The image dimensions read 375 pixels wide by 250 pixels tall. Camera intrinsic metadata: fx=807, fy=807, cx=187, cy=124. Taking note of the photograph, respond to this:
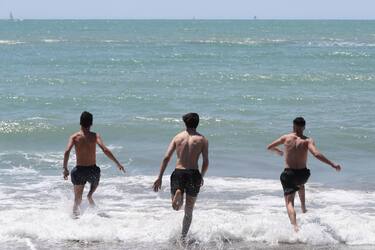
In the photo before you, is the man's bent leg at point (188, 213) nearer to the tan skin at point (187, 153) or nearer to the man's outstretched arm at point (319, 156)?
the tan skin at point (187, 153)

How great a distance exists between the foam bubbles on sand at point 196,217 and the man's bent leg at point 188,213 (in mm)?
127

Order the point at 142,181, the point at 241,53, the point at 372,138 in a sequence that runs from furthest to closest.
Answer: the point at 241,53 < the point at 372,138 < the point at 142,181

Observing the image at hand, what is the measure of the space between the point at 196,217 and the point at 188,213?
963 mm

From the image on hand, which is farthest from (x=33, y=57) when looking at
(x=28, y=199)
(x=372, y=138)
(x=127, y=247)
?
(x=127, y=247)

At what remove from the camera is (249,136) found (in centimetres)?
1738

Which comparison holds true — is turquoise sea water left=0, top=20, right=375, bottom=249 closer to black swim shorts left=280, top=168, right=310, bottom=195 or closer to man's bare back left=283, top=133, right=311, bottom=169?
black swim shorts left=280, top=168, right=310, bottom=195

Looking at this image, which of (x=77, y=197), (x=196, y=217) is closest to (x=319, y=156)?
(x=196, y=217)

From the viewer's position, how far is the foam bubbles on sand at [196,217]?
9227 mm

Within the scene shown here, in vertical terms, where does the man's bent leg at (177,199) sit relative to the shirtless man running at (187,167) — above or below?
below

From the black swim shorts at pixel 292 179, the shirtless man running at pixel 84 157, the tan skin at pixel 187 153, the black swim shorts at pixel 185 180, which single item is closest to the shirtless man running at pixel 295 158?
the black swim shorts at pixel 292 179

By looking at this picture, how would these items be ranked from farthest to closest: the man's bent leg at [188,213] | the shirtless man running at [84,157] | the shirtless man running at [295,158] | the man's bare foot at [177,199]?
the shirtless man running at [84,157] → the shirtless man running at [295,158] → the man's bent leg at [188,213] → the man's bare foot at [177,199]

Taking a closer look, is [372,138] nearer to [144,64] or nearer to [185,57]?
[144,64]

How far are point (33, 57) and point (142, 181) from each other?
113ft

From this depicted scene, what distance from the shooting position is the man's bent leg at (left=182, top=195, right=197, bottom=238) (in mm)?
9008
